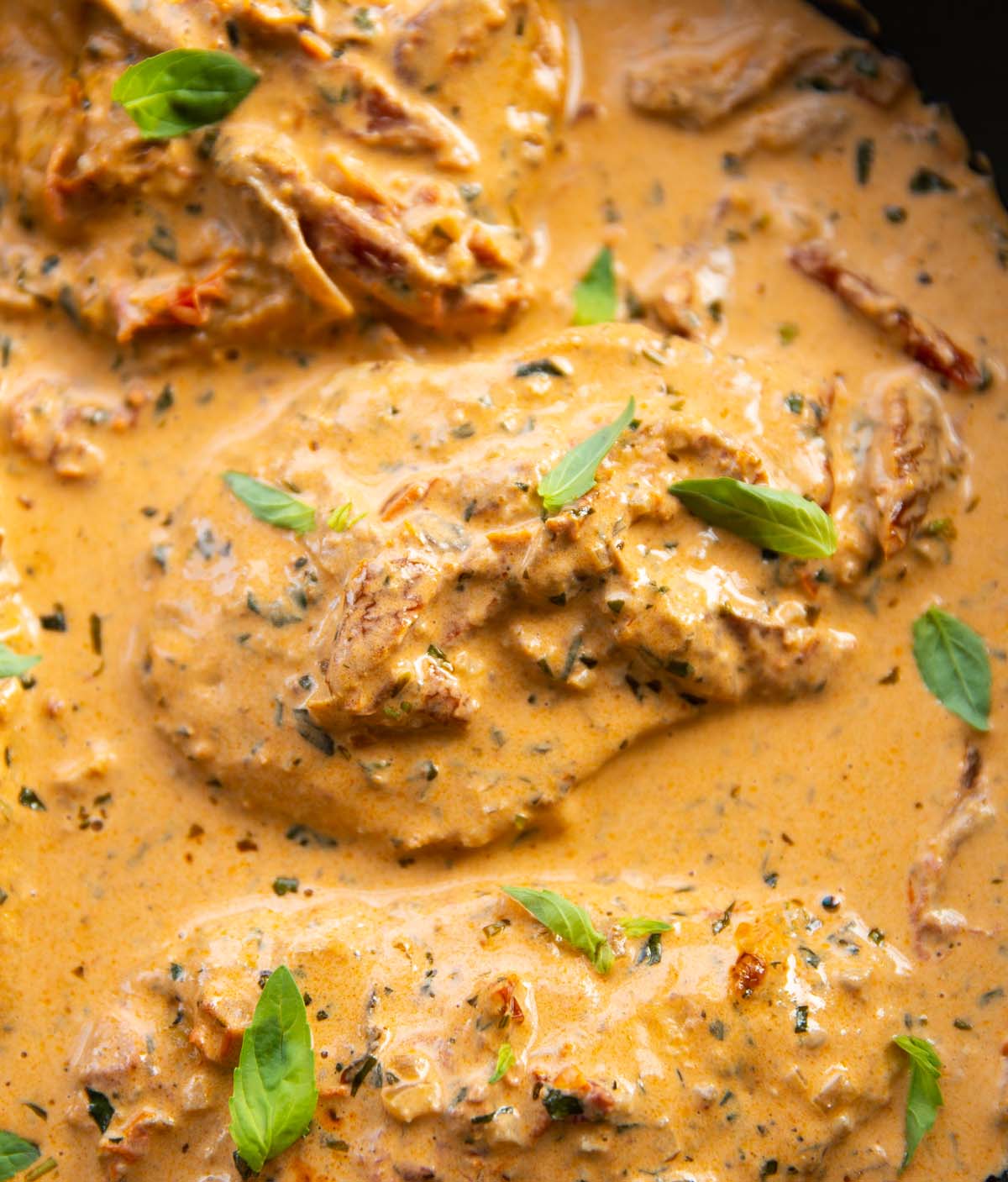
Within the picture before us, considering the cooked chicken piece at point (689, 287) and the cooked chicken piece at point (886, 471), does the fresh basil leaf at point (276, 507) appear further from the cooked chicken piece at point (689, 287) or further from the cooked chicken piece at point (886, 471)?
the cooked chicken piece at point (886, 471)

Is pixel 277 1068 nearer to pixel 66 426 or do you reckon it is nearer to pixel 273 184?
pixel 66 426

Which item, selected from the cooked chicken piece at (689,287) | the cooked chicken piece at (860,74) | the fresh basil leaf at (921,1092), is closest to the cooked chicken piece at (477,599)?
the cooked chicken piece at (689,287)

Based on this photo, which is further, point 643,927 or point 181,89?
point 181,89

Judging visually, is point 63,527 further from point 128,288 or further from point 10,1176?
point 10,1176

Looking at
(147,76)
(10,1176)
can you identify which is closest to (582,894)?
(10,1176)

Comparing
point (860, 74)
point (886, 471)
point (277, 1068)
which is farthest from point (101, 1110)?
point (860, 74)

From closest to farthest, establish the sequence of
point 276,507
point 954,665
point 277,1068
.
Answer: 1. point 277,1068
2. point 276,507
3. point 954,665

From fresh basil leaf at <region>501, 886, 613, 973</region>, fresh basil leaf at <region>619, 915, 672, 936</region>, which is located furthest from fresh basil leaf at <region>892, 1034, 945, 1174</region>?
fresh basil leaf at <region>501, 886, 613, 973</region>
